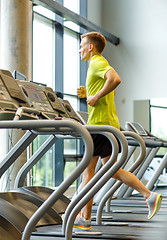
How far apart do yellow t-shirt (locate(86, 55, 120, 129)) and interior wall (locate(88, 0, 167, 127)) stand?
261 inches

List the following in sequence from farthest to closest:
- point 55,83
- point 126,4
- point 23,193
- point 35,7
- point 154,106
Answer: point 126,4
point 154,106
point 55,83
point 35,7
point 23,193

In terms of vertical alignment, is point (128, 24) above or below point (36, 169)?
above

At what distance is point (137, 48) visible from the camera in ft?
32.5

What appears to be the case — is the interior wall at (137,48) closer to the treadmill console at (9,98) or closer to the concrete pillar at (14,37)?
the concrete pillar at (14,37)

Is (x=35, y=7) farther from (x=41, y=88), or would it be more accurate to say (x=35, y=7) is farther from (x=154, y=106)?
(x=41, y=88)

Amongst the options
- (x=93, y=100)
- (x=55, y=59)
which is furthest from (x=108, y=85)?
(x=55, y=59)

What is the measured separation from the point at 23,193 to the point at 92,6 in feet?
24.2

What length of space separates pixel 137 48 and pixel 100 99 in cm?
722

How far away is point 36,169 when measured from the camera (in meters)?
5.65

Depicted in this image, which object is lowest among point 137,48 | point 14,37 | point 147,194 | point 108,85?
point 147,194

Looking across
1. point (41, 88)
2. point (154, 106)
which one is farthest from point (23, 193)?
point (154, 106)

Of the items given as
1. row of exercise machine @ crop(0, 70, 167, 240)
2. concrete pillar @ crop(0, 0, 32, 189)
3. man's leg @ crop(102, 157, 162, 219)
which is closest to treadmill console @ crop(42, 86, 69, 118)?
row of exercise machine @ crop(0, 70, 167, 240)

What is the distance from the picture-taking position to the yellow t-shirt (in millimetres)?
2916

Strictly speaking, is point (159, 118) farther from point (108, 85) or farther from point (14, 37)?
point (108, 85)
